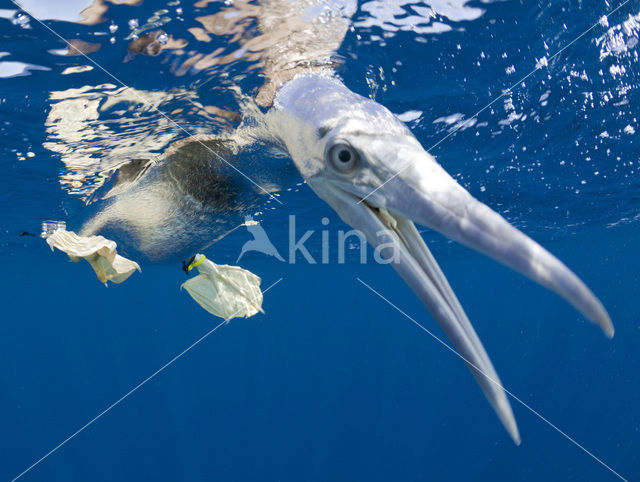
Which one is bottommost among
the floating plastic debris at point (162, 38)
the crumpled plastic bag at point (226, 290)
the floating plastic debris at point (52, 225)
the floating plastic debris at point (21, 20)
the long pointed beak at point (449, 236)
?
the floating plastic debris at point (52, 225)

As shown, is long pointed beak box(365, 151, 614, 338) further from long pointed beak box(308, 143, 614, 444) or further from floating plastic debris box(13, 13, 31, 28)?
floating plastic debris box(13, 13, 31, 28)

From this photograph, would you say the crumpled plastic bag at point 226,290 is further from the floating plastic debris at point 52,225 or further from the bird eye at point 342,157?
the floating plastic debris at point 52,225

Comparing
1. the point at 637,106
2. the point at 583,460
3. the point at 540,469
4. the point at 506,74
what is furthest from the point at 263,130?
the point at 583,460

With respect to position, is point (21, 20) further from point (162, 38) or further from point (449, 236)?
point (449, 236)

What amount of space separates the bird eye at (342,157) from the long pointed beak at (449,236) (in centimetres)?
11

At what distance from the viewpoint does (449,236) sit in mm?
1987

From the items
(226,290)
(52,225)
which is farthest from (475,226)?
(52,225)

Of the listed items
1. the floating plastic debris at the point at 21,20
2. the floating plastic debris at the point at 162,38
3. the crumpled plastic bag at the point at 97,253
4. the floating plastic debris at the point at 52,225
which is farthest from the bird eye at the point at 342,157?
the floating plastic debris at the point at 52,225

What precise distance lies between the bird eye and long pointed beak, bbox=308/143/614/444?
0.37 feet

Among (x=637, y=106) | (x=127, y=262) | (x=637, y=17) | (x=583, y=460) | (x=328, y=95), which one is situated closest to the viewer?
→ (x=328, y=95)

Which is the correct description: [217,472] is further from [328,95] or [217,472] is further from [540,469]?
[328,95]

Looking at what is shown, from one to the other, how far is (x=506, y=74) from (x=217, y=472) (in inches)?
1126

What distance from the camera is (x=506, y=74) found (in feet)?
17.3

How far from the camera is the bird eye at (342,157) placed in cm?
237
